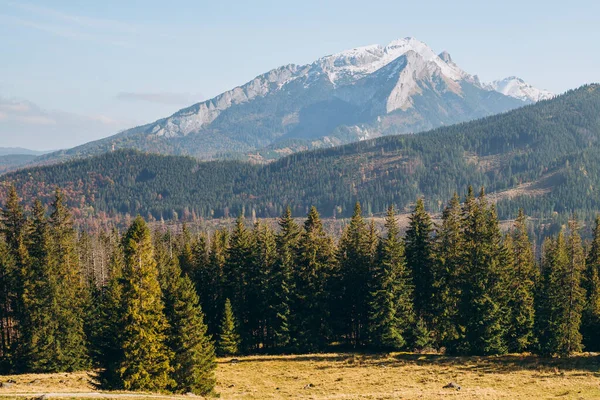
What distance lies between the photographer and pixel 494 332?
6084cm

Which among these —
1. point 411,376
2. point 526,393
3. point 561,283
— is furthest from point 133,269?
point 561,283

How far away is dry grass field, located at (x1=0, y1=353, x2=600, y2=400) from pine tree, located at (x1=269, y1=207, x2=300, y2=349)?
384 cm

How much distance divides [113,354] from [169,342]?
5.99 meters

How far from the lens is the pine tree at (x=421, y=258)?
67250mm

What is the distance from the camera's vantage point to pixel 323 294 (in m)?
68.9

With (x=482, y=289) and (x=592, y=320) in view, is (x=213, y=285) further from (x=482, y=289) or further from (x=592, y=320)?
(x=592, y=320)

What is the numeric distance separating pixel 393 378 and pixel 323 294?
17.9 m

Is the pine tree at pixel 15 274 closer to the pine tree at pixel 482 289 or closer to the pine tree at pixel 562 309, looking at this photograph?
the pine tree at pixel 482 289

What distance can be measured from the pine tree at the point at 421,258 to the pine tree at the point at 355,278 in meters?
5.59

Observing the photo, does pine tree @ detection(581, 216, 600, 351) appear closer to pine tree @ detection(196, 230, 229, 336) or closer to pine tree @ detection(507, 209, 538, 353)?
pine tree @ detection(507, 209, 538, 353)

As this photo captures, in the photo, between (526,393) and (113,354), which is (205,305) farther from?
(526,393)

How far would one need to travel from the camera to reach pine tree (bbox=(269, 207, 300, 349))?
2707 inches

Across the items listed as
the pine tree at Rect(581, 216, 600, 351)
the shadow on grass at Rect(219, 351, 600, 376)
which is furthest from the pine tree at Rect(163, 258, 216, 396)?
the pine tree at Rect(581, 216, 600, 351)

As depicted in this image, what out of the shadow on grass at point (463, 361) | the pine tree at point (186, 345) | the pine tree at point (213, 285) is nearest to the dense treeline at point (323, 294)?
the pine tree at point (186, 345)
